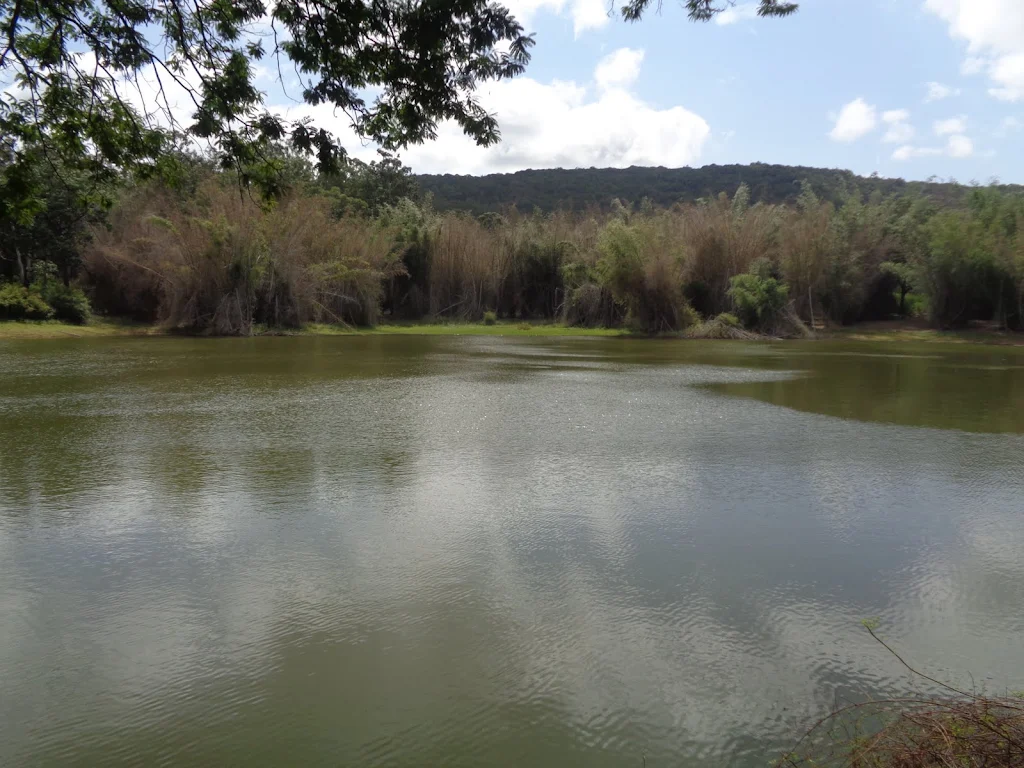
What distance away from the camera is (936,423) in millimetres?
8336

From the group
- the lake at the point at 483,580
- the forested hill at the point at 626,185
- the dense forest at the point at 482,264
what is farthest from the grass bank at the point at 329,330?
the forested hill at the point at 626,185

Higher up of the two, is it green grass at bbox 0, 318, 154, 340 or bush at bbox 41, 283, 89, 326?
bush at bbox 41, 283, 89, 326

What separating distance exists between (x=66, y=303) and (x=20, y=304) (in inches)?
60.4

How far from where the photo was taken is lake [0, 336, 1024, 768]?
2.64 meters

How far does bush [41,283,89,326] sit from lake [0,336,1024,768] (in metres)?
18.0

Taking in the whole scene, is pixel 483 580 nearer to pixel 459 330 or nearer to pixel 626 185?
pixel 459 330

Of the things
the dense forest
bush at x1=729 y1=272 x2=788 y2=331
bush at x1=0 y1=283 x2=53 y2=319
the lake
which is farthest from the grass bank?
the lake

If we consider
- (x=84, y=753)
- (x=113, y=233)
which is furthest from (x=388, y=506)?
(x=113, y=233)

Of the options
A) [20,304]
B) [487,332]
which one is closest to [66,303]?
[20,304]

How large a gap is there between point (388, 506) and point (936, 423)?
21.0 feet

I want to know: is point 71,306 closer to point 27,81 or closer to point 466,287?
point 466,287

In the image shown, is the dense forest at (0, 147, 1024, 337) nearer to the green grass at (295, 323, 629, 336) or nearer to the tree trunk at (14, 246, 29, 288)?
the tree trunk at (14, 246, 29, 288)

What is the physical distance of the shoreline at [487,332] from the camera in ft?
73.2

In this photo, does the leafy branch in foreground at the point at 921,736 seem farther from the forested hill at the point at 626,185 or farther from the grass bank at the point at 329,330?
the forested hill at the point at 626,185
